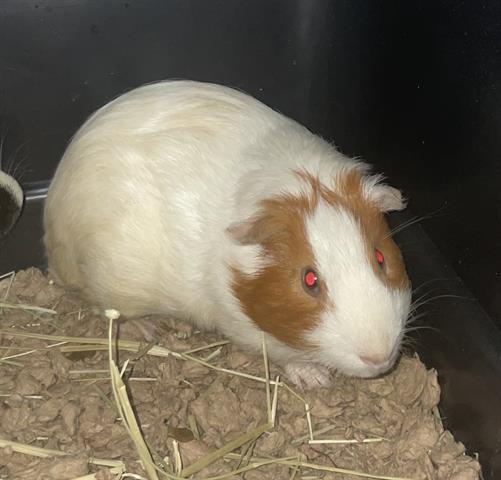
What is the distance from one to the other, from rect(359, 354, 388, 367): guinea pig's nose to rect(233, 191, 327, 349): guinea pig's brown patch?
175 mm

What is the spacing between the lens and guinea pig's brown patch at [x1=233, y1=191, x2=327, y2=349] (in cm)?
221

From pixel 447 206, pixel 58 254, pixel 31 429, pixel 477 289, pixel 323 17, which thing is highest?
pixel 323 17

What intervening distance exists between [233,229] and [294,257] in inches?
8.0

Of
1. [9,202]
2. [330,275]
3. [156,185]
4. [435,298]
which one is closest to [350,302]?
[330,275]

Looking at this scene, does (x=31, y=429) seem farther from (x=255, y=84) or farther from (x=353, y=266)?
(x=255, y=84)

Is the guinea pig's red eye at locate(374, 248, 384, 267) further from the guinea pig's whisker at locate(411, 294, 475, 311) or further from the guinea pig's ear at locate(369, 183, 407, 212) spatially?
the guinea pig's whisker at locate(411, 294, 475, 311)

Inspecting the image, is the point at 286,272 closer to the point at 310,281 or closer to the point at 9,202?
the point at 310,281

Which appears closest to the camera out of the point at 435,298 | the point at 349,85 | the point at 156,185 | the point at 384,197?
the point at 384,197

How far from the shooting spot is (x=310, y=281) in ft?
7.22

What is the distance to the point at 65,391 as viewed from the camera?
2713mm

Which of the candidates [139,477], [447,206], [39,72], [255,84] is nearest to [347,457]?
[139,477]

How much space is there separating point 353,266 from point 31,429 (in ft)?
4.06

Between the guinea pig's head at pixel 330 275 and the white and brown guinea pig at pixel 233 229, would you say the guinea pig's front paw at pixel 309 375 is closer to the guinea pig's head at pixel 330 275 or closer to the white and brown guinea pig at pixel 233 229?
the white and brown guinea pig at pixel 233 229

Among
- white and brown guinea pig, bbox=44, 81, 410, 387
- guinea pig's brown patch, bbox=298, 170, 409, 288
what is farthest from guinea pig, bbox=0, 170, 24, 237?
guinea pig's brown patch, bbox=298, 170, 409, 288
